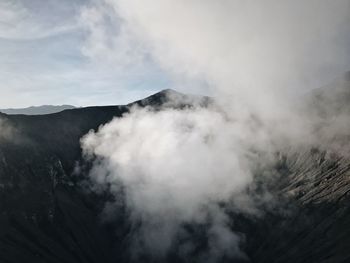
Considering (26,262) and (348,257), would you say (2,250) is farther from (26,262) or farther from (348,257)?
(348,257)

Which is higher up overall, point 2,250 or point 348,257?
point 2,250

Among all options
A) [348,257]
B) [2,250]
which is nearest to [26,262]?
[2,250]

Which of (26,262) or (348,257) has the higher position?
(26,262)
